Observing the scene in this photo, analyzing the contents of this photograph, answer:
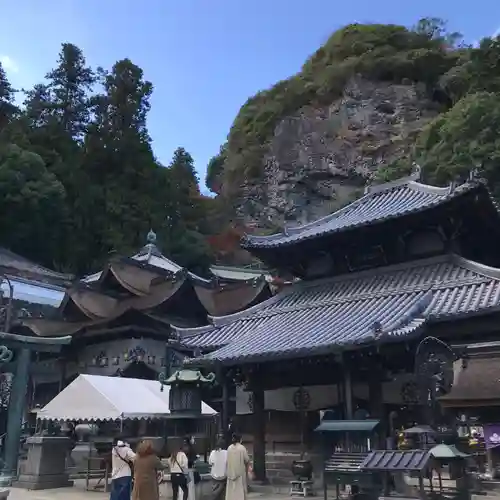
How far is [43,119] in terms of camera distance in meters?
54.9

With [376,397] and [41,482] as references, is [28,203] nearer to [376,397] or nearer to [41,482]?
[41,482]

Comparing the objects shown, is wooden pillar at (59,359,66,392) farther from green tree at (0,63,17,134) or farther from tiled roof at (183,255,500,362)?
green tree at (0,63,17,134)

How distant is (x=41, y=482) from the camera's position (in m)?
15.6

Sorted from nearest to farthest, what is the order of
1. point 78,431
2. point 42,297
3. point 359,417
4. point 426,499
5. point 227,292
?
point 426,499, point 359,417, point 78,431, point 227,292, point 42,297

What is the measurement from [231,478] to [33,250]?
1639 inches

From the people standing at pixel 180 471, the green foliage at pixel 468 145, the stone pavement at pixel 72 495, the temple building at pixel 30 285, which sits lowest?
the stone pavement at pixel 72 495

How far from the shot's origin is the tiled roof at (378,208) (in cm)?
1543

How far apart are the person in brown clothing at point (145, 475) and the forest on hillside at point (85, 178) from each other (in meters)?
36.7

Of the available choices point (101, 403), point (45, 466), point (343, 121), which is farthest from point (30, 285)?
point (343, 121)

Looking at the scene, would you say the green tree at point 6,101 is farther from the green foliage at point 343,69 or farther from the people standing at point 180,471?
the people standing at point 180,471

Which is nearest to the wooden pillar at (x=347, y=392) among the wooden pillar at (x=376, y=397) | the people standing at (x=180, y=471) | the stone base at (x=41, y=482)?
the wooden pillar at (x=376, y=397)

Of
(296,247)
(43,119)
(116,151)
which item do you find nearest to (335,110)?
(116,151)

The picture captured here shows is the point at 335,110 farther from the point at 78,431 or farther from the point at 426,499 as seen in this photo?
the point at 426,499

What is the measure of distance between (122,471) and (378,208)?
1161 centimetres
